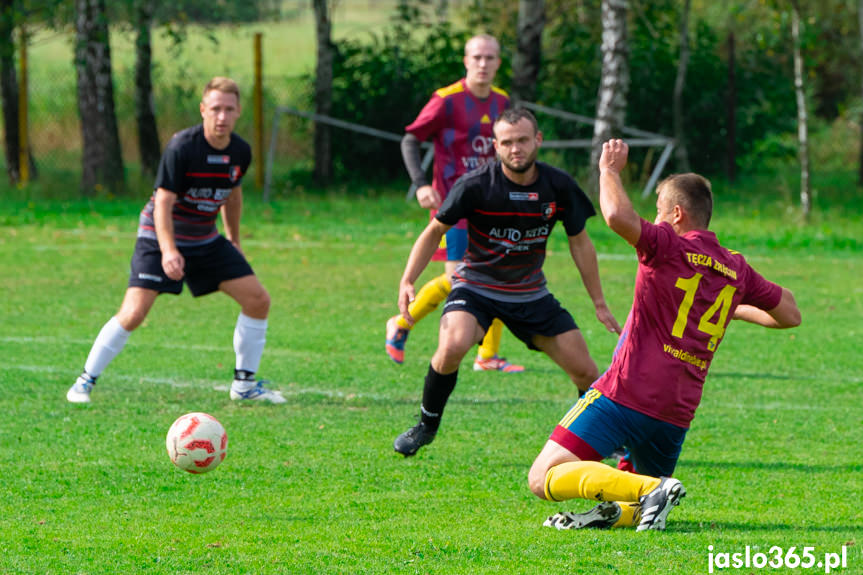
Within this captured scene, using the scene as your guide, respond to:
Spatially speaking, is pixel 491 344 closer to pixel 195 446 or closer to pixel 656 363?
pixel 195 446

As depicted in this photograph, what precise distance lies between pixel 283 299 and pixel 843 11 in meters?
20.9

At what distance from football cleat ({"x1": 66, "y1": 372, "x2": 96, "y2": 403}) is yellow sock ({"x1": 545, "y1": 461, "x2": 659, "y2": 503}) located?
3657 mm

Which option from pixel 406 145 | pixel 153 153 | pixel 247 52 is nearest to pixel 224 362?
pixel 406 145

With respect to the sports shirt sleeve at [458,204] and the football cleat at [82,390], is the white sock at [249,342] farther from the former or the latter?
the sports shirt sleeve at [458,204]

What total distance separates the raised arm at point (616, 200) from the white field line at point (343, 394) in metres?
3.26

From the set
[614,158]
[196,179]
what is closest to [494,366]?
[196,179]

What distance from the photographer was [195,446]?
5535 millimetres

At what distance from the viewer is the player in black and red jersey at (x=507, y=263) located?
19.9ft

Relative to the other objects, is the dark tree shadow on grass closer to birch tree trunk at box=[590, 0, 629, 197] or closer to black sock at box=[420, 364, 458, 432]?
black sock at box=[420, 364, 458, 432]

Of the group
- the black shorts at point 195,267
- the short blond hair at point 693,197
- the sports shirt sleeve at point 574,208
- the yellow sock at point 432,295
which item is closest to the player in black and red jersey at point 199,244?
the black shorts at point 195,267

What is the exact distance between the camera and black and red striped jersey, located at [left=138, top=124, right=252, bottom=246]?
735cm

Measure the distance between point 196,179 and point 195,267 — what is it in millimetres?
574

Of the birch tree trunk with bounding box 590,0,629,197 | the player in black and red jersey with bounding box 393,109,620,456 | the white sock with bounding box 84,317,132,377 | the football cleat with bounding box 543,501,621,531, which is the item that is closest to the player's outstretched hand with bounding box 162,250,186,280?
the white sock with bounding box 84,317,132,377

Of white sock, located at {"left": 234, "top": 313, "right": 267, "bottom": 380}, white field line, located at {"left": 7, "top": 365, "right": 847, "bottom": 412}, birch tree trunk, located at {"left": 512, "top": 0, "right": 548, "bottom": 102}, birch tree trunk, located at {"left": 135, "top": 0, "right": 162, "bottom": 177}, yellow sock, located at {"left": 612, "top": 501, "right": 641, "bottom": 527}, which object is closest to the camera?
yellow sock, located at {"left": 612, "top": 501, "right": 641, "bottom": 527}
